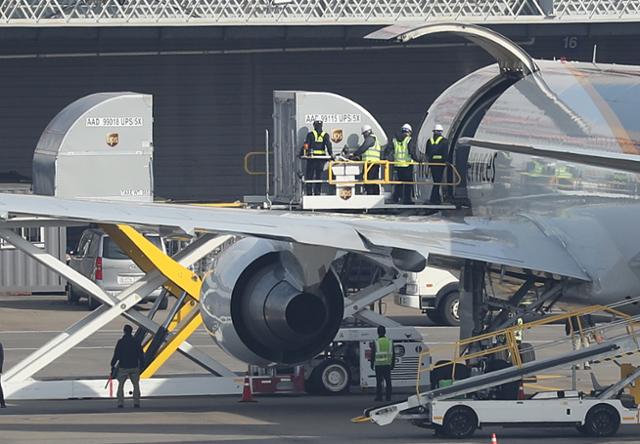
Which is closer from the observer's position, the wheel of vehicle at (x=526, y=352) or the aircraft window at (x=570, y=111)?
the aircraft window at (x=570, y=111)

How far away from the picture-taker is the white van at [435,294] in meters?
41.4

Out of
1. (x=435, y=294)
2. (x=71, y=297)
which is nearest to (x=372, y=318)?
(x=435, y=294)

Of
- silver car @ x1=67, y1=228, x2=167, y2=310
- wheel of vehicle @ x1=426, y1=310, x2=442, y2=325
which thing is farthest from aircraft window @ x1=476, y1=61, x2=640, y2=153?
silver car @ x1=67, y1=228, x2=167, y2=310

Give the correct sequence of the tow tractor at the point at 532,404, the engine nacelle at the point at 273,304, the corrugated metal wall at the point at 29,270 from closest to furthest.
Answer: the tow tractor at the point at 532,404
the engine nacelle at the point at 273,304
the corrugated metal wall at the point at 29,270

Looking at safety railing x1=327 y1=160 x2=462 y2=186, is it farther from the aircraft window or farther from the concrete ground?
the concrete ground

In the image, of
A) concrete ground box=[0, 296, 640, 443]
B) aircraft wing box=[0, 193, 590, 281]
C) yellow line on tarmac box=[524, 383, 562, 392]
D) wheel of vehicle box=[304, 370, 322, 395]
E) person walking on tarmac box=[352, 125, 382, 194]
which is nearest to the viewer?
aircraft wing box=[0, 193, 590, 281]

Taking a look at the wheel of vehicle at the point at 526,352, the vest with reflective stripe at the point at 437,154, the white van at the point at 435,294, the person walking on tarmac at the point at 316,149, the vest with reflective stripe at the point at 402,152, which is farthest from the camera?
the white van at the point at 435,294

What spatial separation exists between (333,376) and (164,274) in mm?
3615

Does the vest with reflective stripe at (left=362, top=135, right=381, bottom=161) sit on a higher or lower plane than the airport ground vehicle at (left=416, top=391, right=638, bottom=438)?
higher

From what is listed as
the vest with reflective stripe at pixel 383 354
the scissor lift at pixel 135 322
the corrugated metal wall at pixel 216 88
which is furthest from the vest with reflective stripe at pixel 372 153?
the corrugated metal wall at pixel 216 88

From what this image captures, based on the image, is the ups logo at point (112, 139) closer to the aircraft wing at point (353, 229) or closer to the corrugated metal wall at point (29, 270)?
the aircraft wing at point (353, 229)

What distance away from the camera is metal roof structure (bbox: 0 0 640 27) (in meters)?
52.3

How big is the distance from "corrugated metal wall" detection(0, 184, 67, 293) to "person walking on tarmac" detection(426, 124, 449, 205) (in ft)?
76.0

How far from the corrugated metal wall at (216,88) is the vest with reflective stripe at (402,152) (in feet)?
102
